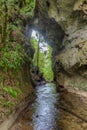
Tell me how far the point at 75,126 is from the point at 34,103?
179 inches

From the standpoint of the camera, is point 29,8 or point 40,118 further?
point 29,8

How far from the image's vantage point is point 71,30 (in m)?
19.9

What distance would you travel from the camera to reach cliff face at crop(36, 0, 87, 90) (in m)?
17.2

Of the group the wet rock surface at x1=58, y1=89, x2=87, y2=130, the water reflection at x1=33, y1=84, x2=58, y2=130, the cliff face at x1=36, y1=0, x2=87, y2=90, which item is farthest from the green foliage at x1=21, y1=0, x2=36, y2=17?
the wet rock surface at x1=58, y1=89, x2=87, y2=130

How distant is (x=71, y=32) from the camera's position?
19781mm

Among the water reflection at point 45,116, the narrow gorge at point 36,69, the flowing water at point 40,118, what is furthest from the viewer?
the narrow gorge at point 36,69

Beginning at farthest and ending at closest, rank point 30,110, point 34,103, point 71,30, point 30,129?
point 71,30 → point 34,103 → point 30,110 → point 30,129

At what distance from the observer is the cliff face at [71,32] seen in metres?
17.2

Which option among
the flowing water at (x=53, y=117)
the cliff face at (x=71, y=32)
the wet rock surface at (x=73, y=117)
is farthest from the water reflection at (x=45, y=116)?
the cliff face at (x=71, y=32)

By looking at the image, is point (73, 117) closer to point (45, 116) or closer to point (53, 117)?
point (53, 117)

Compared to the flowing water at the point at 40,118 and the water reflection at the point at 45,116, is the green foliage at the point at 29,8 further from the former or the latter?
the flowing water at the point at 40,118

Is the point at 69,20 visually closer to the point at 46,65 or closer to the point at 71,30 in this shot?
the point at 71,30

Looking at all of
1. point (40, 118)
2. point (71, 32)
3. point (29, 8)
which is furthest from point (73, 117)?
point (29, 8)

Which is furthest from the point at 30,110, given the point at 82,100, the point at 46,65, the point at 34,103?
the point at 46,65
